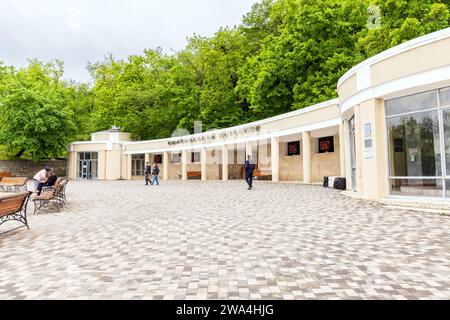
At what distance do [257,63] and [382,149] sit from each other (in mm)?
23766

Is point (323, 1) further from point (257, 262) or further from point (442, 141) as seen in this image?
point (257, 262)

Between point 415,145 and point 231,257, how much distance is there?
8748 mm

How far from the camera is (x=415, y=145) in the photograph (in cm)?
1076

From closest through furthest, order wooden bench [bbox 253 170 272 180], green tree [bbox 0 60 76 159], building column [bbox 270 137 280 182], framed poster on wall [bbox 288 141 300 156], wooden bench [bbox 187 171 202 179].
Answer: building column [bbox 270 137 280 182], framed poster on wall [bbox 288 141 300 156], wooden bench [bbox 253 170 272 180], wooden bench [bbox 187 171 202 179], green tree [bbox 0 60 76 159]

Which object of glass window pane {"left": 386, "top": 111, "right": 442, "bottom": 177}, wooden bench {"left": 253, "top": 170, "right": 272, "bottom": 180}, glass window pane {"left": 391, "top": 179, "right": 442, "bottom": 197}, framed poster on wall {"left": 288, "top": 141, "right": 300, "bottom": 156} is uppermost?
framed poster on wall {"left": 288, "top": 141, "right": 300, "bottom": 156}

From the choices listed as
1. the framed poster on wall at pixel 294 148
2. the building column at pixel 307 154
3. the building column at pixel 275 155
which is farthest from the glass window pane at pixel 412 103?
the framed poster on wall at pixel 294 148

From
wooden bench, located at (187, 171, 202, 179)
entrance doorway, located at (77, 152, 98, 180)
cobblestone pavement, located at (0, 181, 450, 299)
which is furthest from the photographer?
entrance doorway, located at (77, 152, 98, 180)

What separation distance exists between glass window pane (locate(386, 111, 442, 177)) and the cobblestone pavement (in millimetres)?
2417

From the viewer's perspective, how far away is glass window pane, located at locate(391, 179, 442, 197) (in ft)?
32.6

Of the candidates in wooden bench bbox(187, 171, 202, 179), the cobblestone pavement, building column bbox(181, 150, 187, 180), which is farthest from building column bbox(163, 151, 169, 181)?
the cobblestone pavement

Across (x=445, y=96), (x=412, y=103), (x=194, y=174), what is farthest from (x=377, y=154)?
(x=194, y=174)

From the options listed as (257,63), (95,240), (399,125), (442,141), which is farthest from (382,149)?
(257,63)

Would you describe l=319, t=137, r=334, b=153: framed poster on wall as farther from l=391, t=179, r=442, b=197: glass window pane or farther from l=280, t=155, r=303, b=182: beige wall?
l=391, t=179, r=442, b=197: glass window pane

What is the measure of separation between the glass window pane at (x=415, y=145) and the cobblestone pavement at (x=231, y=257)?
2417mm
